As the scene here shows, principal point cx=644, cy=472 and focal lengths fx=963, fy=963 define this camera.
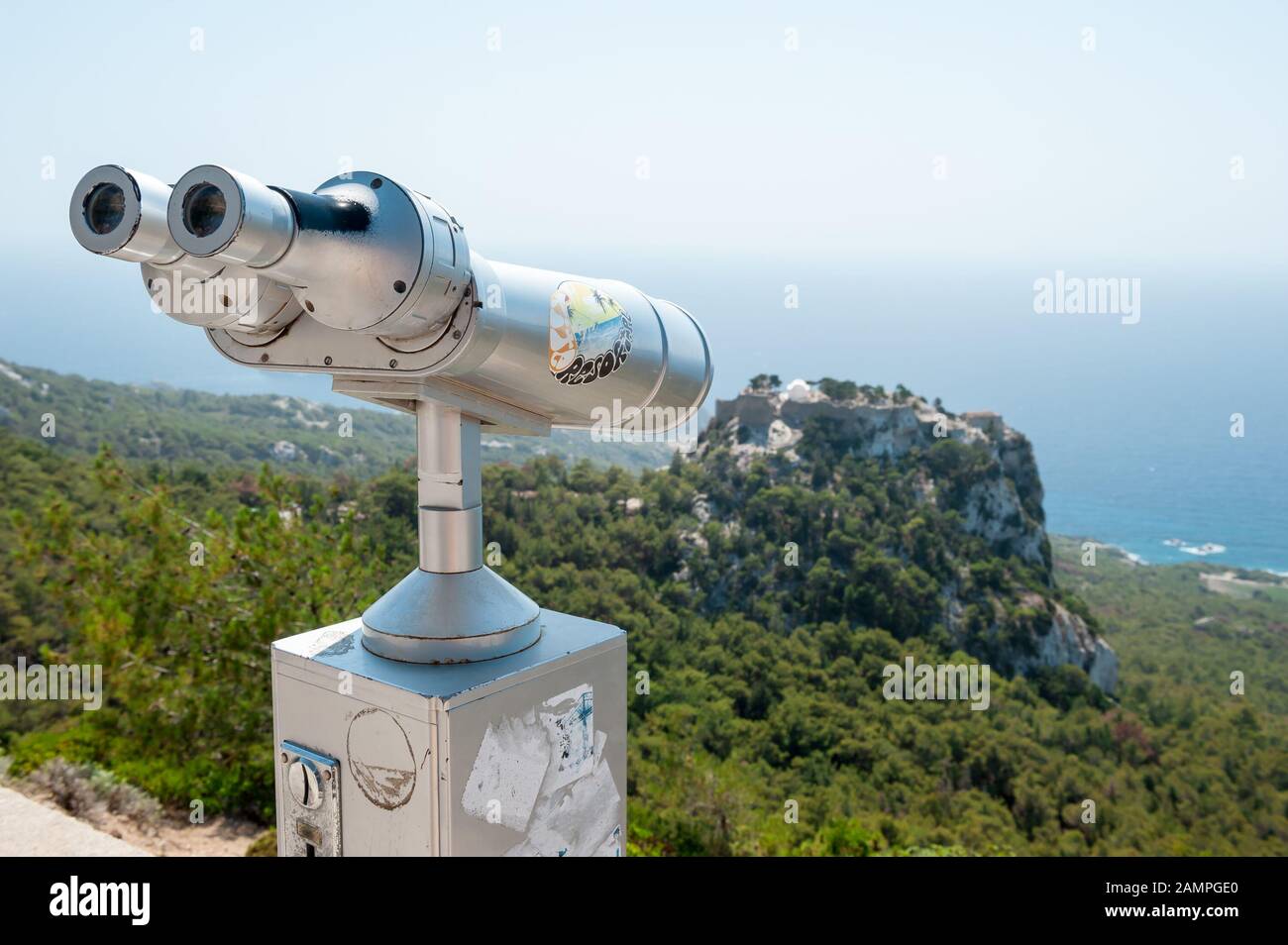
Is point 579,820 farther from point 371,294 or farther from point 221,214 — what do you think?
point 221,214

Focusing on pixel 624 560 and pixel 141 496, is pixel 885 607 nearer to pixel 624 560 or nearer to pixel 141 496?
pixel 624 560

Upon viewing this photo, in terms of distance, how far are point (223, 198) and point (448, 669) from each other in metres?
0.82

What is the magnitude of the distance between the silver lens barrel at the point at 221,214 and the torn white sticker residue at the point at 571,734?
92 centimetres

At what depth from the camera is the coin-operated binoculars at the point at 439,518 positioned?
4.40 ft

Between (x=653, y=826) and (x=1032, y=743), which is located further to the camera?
(x=1032, y=743)

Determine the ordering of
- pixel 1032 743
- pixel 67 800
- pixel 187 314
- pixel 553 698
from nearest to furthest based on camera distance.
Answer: pixel 187 314
pixel 553 698
pixel 67 800
pixel 1032 743

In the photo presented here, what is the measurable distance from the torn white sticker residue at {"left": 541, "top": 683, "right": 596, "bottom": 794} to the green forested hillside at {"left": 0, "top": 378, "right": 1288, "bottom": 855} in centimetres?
537

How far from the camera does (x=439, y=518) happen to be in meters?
1.69

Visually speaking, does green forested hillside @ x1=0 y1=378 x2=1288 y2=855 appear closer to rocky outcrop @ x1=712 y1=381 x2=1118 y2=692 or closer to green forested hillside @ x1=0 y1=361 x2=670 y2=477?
rocky outcrop @ x1=712 y1=381 x2=1118 y2=692

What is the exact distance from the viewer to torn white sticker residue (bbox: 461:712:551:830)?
1.57m

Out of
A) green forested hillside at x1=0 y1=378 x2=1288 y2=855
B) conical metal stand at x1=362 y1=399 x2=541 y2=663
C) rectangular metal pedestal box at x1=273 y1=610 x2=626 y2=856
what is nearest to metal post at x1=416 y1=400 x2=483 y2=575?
conical metal stand at x1=362 y1=399 x2=541 y2=663

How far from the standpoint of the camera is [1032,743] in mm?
19172
